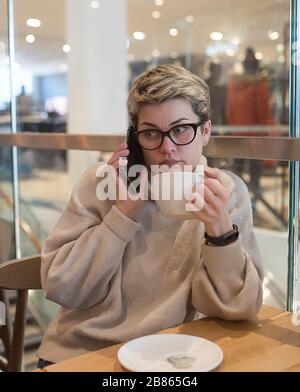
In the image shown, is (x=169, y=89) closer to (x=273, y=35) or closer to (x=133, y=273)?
(x=133, y=273)

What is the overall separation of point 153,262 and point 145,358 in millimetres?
347

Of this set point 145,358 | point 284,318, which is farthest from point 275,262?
point 145,358

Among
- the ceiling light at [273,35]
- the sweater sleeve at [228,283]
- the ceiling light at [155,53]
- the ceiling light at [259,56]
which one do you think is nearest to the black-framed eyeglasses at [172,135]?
the sweater sleeve at [228,283]

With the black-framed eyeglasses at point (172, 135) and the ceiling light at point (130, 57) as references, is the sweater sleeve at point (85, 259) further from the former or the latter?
the ceiling light at point (130, 57)

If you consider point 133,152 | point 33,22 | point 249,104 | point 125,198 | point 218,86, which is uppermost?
point 33,22

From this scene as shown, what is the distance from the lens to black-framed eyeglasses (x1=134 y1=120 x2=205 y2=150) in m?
1.15

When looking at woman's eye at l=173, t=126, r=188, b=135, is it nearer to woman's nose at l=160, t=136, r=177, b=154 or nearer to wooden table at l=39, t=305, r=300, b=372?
woman's nose at l=160, t=136, r=177, b=154

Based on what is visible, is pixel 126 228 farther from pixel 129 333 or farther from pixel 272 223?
pixel 272 223

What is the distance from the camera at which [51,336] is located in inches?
49.0

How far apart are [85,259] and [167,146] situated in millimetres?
307

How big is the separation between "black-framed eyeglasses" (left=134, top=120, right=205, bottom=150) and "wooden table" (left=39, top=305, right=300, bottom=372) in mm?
398

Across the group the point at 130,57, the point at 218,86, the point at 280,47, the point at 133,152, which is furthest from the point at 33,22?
the point at 133,152

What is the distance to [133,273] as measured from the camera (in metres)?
1.19

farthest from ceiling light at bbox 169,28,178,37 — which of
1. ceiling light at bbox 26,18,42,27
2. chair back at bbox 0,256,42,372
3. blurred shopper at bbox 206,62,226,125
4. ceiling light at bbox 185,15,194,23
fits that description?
chair back at bbox 0,256,42,372
